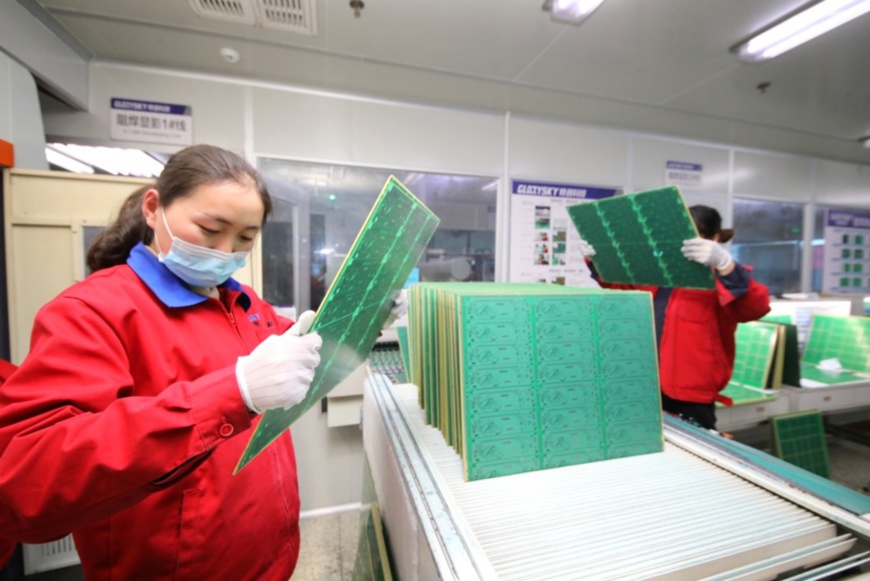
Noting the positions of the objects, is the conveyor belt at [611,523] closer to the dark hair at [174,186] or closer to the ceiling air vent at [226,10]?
the dark hair at [174,186]

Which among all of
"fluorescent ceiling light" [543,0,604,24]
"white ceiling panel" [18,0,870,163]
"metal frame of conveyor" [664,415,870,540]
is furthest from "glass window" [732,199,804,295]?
"metal frame of conveyor" [664,415,870,540]

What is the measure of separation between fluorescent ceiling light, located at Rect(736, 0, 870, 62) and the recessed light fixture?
2.70 meters

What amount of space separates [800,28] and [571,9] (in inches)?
45.7

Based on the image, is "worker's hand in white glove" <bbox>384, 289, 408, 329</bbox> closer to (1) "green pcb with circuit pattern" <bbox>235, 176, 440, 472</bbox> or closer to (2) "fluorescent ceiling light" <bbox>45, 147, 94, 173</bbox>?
(1) "green pcb with circuit pattern" <bbox>235, 176, 440, 472</bbox>

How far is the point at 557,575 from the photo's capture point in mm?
532

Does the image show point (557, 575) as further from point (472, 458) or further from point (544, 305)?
point (544, 305)

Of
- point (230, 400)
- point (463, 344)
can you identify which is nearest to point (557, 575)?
point (463, 344)

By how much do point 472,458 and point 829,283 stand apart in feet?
15.7

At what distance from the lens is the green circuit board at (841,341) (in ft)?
9.04

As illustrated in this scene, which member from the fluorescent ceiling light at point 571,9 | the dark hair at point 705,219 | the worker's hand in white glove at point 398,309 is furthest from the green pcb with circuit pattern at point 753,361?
the worker's hand in white glove at point 398,309

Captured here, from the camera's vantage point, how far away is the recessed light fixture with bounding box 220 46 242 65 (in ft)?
6.31

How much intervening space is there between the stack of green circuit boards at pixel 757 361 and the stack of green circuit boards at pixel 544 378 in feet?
6.80

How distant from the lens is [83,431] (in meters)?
0.48

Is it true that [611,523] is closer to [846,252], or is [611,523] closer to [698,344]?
[698,344]
